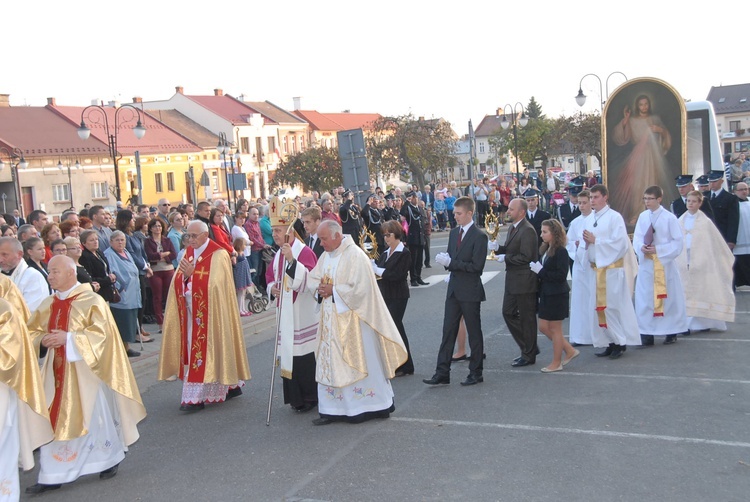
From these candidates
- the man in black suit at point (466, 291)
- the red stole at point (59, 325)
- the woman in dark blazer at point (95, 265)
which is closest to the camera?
the red stole at point (59, 325)

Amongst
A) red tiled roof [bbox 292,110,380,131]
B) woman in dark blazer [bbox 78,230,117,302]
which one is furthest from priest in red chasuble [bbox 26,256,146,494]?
red tiled roof [bbox 292,110,380,131]

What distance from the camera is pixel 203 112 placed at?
218ft

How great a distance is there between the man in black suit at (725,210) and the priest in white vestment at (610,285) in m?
4.38

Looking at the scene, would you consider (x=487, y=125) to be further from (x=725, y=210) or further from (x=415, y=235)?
(x=725, y=210)

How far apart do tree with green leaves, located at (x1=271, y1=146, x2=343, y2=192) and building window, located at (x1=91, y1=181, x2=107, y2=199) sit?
11117 mm

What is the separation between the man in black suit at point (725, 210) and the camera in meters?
13.0

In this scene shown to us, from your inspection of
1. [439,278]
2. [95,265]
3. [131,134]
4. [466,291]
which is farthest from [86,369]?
[131,134]

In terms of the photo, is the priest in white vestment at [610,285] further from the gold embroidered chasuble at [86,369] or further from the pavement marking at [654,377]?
the gold embroidered chasuble at [86,369]

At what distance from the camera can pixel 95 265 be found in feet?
33.0

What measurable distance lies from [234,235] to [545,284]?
716 cm

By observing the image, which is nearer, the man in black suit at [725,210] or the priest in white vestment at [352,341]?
the priest in white vestment at [352,341]

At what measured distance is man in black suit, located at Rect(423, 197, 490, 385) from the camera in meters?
8.30

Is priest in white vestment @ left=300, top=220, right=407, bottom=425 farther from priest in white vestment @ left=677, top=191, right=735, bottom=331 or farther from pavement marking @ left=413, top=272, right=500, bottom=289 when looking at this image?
pavement marking @ left=413, top=272, right=500, bottom=289

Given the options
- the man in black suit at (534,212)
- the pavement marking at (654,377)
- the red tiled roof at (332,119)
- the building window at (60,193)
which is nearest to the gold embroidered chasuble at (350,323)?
the pavement marking at (654,377)
